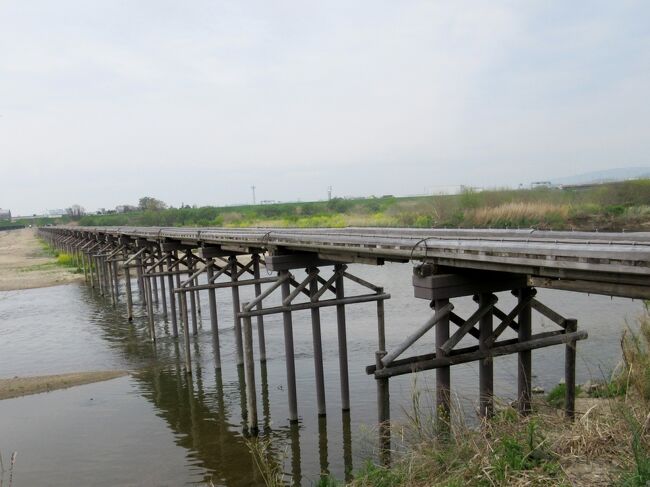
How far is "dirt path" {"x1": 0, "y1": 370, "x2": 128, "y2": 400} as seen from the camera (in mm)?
14984

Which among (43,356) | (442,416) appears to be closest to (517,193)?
(43,356)

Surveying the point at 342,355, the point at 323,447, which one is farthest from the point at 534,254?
the point at 342,355

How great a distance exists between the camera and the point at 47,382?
15617 millimetres

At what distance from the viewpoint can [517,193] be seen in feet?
144

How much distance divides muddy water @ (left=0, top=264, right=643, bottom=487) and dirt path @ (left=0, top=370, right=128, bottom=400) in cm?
48

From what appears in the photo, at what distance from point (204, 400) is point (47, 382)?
17.1 feet

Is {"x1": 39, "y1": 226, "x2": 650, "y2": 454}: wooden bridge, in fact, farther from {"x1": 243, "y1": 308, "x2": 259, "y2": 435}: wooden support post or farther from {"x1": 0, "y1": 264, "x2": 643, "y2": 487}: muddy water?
{"x1": 0, "y1": 264, "x2": 643, "y2": 487}: muddy water

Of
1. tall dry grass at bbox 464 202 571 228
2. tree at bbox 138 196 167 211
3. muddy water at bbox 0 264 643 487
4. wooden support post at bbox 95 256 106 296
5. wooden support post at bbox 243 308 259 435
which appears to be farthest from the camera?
tree at bbox 138 196 167 211

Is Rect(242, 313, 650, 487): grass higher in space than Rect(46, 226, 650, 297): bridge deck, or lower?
lower

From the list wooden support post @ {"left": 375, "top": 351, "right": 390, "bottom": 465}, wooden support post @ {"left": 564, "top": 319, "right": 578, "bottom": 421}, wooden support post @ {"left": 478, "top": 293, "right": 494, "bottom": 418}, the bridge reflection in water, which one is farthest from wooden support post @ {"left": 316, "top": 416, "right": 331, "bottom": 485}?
wooden support post @ {"left": 564, "top": 319, "right": 578, "bottom": 421}

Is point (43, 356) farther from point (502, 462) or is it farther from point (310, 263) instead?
point (502, 462)

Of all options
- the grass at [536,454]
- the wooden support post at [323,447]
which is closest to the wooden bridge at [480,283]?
the wooden support post at [323,447]

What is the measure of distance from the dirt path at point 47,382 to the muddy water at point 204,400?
48 centimetres

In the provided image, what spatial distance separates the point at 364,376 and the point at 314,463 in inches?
183
